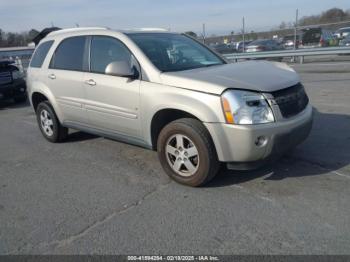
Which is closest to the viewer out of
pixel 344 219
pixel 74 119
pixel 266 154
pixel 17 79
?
pixel 344 219

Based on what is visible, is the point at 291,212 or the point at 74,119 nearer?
the point at 291,212

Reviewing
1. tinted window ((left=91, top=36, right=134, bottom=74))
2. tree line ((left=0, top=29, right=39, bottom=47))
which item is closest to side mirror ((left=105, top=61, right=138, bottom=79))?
tinted window ((left=91, top=36, right=134, bottom=74))

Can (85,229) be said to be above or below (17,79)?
below

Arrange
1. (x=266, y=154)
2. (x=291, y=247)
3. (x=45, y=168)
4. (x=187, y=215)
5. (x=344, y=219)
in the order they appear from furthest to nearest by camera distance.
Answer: (x=45, y=168) → (x=266, y=154) → (x=187, y=215) → (x=344, y=219) → (x=291, y=247)

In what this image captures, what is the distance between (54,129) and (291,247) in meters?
4.50

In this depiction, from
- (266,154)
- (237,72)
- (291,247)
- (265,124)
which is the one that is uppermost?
(237,72)

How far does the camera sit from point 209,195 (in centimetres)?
395

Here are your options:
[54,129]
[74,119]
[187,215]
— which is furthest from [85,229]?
[54,129]

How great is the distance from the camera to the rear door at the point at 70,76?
526 centimetres

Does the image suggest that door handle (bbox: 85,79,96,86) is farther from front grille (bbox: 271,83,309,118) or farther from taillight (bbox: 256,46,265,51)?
taillight (bbox: 256,46,265,51)

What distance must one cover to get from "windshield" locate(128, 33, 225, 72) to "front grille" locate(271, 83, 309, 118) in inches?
49.3

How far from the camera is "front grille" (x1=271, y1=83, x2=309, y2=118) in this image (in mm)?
3862

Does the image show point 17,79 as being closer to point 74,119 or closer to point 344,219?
point 74,119

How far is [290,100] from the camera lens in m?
4.02
